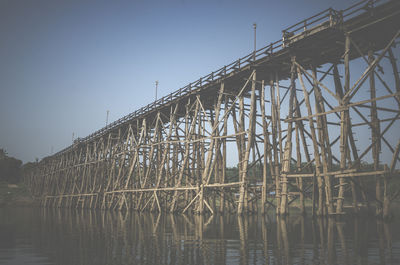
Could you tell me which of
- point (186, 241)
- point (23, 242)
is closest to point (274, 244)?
point (186, 241)

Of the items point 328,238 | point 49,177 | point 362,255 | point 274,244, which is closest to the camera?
point 362,255

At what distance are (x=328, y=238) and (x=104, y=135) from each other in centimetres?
2984

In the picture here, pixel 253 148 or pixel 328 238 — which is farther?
pixel 253 148

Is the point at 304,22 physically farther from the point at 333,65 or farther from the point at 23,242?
the point at 23,242

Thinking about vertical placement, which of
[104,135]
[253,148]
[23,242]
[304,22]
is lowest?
[23,242]

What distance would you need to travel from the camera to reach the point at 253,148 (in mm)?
17203

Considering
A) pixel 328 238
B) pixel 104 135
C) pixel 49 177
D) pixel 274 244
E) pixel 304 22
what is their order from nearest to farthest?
pixel 274 244 → pixel 328 238 → pixel 304 22 → pixel 104 135 → pixel 49 177

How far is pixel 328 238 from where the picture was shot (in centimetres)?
757

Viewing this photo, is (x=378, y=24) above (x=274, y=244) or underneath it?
above

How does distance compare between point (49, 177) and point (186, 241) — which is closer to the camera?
point (186, 241)

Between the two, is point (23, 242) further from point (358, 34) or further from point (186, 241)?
point (358, 34)

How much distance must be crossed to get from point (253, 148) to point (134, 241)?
1069 centimetres

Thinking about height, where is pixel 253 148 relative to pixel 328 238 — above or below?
above

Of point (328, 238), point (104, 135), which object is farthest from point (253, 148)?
point (104, 135)
